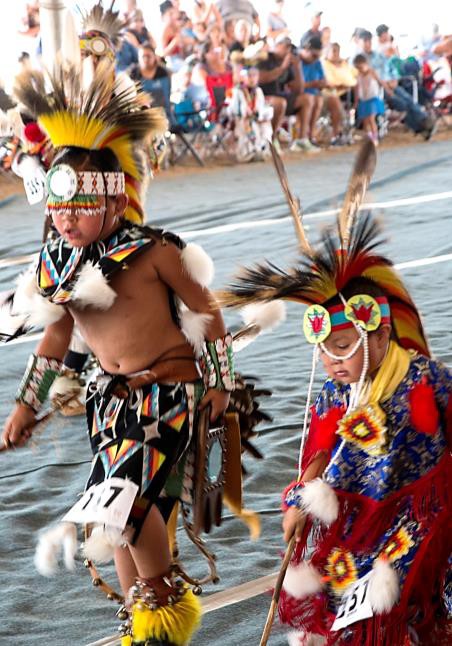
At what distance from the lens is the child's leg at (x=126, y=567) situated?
2183 mm

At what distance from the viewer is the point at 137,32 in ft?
31.8

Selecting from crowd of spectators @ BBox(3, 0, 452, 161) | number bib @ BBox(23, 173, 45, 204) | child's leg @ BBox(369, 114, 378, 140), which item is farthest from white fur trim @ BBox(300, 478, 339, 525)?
child's leg @ BBox(369, 114, 378, 140)

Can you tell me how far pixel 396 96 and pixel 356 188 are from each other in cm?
1156

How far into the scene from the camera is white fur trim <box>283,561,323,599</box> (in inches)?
81.6

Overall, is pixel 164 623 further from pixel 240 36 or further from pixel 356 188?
pixel 240 36

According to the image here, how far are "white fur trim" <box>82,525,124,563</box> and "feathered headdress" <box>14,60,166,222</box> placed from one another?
794mm

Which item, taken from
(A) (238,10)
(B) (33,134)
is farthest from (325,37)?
(B) (33,134)

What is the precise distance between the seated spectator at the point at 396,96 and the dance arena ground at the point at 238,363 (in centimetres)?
230

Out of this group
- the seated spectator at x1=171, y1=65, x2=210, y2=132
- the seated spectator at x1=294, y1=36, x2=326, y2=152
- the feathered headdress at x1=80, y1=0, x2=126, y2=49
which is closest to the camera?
the feathered headdress at x1=80, y1=0, x2=126, y2=49

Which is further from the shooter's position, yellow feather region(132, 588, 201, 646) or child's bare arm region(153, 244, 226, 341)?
child's bare arm region(153, 244, 226, 341)

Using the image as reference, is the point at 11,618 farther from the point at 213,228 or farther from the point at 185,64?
the point at 185,64

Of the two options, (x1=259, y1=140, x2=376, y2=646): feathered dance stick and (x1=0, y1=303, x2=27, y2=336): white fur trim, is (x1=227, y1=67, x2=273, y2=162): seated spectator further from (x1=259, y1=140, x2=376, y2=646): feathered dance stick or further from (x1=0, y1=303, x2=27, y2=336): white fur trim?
(x1=259, y1=140, x2=376, y2=646): feathered dance stick

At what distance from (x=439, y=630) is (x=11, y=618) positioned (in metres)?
1.01

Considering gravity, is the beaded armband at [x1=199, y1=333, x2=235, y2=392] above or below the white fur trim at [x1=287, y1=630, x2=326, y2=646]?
above
